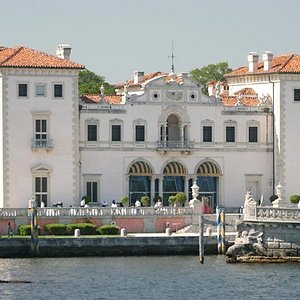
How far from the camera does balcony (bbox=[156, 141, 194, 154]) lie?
382ft

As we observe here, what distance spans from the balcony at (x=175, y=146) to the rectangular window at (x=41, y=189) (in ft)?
22.9

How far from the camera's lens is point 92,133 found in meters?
115

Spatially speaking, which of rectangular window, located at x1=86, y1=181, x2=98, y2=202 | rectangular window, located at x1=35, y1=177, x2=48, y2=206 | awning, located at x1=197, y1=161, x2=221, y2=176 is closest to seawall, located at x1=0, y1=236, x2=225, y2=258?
rectangular window, located at x1=35, y1=177, x2=48, y2=206

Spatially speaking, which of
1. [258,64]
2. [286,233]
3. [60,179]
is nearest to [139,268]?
[286,233]

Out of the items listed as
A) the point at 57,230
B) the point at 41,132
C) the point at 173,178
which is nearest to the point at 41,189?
the point at 41,132

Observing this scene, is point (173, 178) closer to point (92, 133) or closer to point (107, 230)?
point (92, 133)

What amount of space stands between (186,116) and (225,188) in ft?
14.8

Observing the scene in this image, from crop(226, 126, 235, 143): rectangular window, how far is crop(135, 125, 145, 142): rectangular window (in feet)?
16.2

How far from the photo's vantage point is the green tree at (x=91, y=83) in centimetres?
14738

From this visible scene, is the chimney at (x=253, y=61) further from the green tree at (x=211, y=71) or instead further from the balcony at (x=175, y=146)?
the green tree at (x=211, y=71)

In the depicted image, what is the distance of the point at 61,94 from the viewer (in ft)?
372

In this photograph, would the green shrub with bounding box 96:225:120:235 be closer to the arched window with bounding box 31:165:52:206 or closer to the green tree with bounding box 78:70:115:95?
the arched window with bounding box 31:165:52:206

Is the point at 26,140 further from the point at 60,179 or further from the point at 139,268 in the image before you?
the point at 139,268

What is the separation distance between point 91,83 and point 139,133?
41.2m
